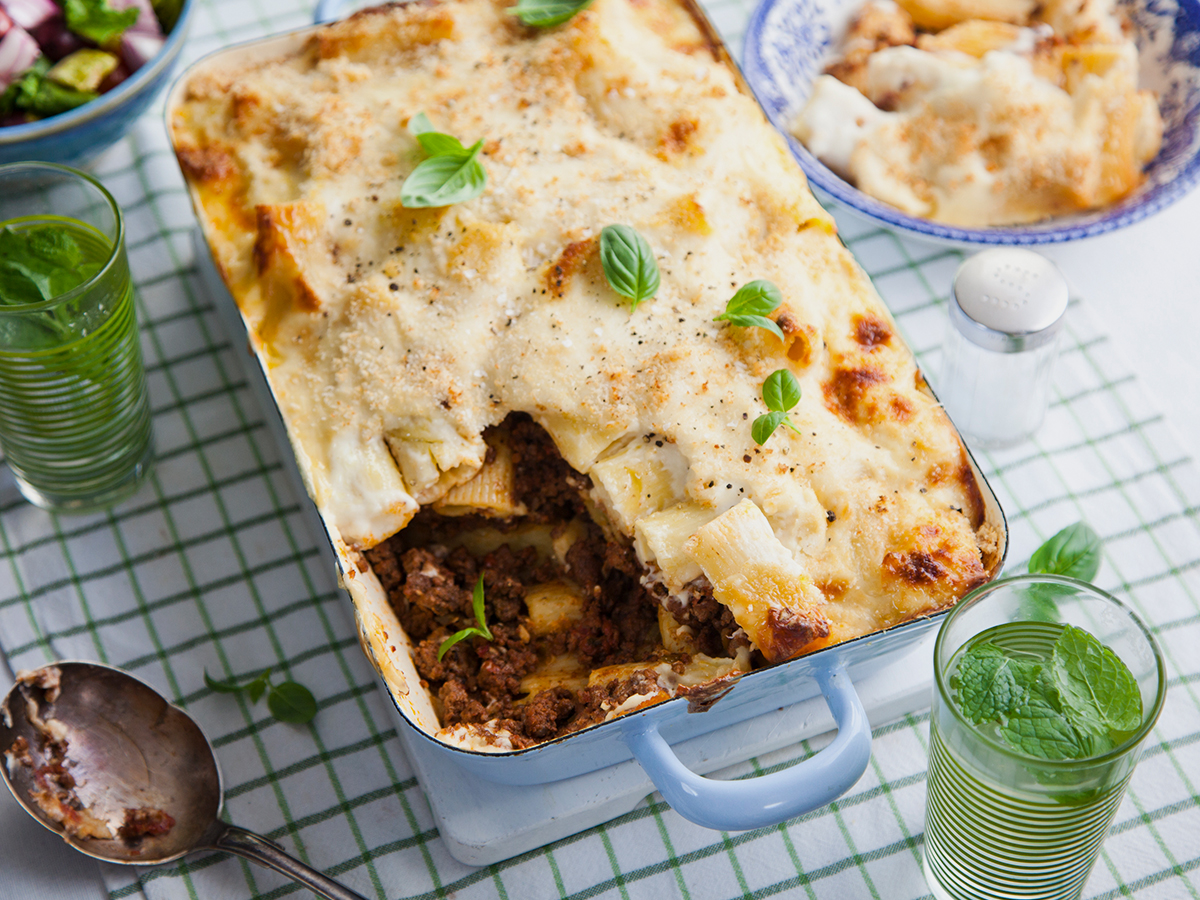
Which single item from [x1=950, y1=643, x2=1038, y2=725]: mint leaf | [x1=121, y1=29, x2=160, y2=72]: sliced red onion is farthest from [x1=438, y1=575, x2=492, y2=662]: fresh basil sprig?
[x1=121, y1=29, x2=160, y2=72]: sliced red onion

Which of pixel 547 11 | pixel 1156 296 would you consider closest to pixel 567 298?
pixel 547 11

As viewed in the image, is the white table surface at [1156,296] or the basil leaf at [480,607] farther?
the white table surface at [1156,296]

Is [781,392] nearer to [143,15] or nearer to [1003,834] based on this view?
[1003,834]

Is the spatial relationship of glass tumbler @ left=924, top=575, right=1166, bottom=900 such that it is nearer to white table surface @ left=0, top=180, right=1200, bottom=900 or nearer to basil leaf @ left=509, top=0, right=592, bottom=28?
white table surface @ left=0, top=180, right=1200, bottom=900

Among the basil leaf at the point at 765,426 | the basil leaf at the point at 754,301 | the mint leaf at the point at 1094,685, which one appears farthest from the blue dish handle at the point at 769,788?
the basil leaf at the point at 754,301

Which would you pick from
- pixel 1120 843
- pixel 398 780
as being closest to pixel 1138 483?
pixel 1120 843

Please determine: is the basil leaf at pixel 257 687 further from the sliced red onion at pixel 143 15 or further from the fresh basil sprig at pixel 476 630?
the sliced red onion at pixel 143 15
